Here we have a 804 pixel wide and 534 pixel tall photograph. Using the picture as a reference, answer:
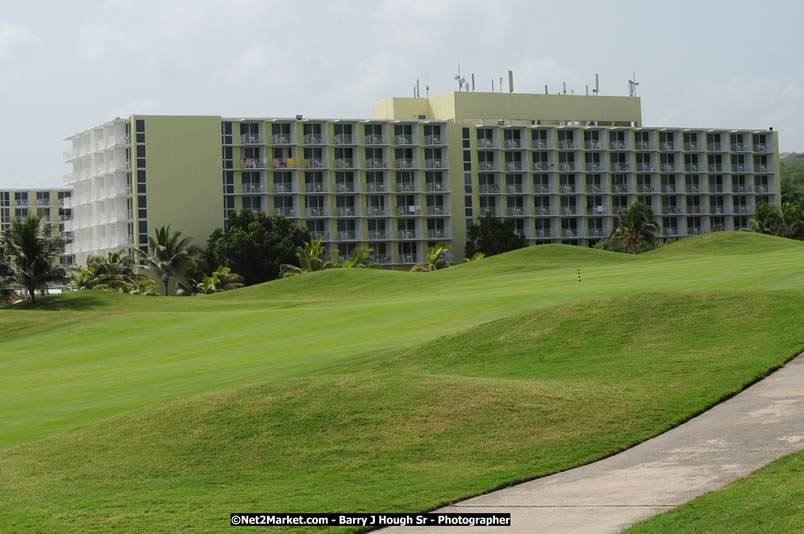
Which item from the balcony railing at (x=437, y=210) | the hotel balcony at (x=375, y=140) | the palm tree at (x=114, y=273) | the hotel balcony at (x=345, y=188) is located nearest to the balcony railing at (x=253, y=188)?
the hotel balcony at (x=345, y=188)

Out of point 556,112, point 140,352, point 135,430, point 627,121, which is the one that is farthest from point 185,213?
point 135,430

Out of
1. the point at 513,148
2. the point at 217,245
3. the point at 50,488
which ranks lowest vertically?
the point at 50,488

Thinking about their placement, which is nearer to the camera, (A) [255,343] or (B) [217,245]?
(A) [255,343]

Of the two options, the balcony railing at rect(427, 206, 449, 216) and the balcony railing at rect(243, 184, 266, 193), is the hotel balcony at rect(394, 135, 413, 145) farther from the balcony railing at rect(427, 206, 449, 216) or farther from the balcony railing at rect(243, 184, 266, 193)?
the balcony railing at rect(243, 184, 266, 193)

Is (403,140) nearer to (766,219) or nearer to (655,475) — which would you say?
(766,219)

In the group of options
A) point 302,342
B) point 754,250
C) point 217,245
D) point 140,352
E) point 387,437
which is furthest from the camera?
point 217,245

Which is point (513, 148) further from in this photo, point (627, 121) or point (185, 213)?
point (185, 213)

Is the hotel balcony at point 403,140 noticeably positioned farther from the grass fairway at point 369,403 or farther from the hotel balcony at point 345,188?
the grass fairway at point 369,403

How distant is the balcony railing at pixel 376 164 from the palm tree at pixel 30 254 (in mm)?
70073

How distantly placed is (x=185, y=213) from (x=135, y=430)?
4233 inches

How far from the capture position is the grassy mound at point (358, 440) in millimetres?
13906

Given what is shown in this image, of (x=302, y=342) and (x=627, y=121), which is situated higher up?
(x=627, y=121)

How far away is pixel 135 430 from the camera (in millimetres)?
18656

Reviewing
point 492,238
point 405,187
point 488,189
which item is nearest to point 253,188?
point 405,187
